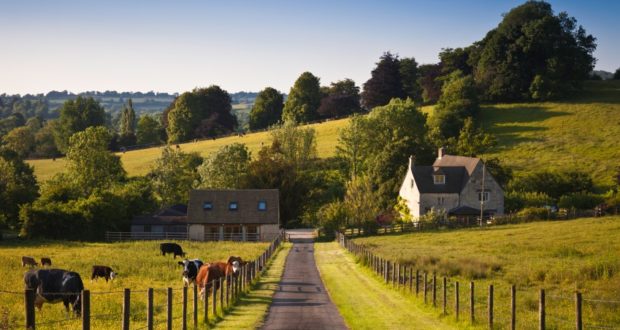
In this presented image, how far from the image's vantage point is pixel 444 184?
8938cm

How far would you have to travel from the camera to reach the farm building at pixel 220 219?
82.9 meters

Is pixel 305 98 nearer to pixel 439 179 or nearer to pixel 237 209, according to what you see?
pixel 439 179

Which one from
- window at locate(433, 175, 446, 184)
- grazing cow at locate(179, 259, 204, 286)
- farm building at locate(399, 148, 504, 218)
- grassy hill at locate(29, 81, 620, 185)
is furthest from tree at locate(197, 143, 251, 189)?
grazing cow at locate(179, 259, 204, 286)

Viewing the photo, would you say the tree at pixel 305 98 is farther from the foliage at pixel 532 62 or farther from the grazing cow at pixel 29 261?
the grazing cow at pixel 29 261

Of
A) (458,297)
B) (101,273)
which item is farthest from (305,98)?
(458,297)

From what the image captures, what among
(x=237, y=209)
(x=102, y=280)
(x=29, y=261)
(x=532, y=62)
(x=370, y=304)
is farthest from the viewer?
(x=532, y=62)

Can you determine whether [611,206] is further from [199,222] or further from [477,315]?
[477,315]

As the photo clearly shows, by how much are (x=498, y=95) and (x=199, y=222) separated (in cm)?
7214

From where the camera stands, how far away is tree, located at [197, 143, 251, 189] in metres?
98.1

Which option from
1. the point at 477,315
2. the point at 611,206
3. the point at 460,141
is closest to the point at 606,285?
the point at 477,315

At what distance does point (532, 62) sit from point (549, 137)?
70.9 ft

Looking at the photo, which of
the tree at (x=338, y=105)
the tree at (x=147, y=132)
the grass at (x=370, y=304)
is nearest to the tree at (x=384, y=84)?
the tree at (x=338, y=105)

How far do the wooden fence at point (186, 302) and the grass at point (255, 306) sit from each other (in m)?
0.36

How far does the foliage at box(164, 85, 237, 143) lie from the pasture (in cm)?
9505
